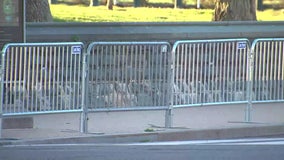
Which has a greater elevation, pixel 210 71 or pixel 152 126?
pixel 210 71

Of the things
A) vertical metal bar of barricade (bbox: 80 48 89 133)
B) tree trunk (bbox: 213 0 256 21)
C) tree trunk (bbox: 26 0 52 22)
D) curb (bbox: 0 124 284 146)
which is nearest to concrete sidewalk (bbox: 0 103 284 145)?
curb (bbox: 0 124 284 146)

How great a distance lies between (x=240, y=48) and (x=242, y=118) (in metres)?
1.29

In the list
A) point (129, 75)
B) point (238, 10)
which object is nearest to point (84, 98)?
point (129, 75)

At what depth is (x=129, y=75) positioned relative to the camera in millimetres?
10891

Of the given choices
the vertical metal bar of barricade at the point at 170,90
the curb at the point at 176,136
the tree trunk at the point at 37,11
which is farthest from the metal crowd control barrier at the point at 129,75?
the tree trunk at the point at 37,11

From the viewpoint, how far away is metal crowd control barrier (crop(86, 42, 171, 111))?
10766 mm

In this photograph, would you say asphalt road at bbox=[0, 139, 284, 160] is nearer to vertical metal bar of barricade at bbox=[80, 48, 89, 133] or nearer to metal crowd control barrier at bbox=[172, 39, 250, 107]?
vertical metal bar of barricade at bbox=[80, 48, 89, 133]

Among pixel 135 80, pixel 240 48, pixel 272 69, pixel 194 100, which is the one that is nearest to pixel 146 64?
pixel 135 80

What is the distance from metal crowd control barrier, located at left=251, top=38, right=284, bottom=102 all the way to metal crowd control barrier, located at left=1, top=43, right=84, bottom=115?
340 cm

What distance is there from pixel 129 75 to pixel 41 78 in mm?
1504

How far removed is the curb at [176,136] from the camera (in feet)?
32.5

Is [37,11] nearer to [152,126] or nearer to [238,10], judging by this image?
[238,10]

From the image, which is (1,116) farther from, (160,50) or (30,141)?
(160,50)

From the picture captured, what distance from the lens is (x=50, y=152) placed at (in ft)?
29.8
